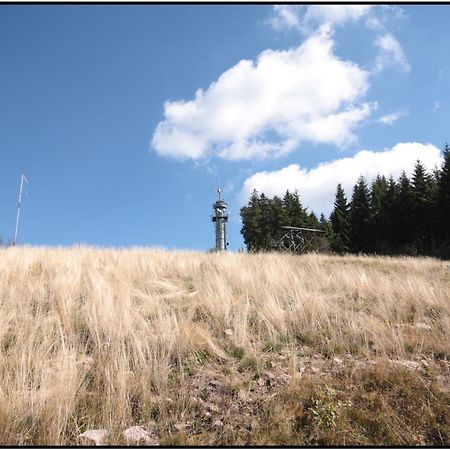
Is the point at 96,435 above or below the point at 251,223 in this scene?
below

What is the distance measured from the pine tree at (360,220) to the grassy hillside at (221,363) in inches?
1728

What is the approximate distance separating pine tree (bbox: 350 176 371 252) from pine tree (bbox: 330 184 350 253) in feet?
3.21

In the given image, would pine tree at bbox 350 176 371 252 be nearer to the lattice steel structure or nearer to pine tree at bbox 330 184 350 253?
pine tree at bbox 330 184 350 253

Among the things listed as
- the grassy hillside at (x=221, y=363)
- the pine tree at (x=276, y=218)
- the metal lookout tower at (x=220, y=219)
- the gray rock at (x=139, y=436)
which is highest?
the pine tree at (x=276, y=218)

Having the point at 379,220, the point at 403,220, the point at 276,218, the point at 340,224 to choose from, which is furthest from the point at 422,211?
the point at 276,218

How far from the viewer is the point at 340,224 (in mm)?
53688

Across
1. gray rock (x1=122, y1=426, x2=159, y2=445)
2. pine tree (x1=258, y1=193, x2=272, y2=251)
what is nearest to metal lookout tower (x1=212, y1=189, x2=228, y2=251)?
pine tree (x1=258, y1=193, x2=272, y2=251)

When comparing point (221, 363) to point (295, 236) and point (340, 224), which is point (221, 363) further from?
point (340, 224)

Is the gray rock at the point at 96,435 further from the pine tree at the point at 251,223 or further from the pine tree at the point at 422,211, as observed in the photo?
the pine tree at the point at 251,223

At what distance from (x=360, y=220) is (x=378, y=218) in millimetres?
2716

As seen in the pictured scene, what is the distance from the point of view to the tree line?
40.2 metres

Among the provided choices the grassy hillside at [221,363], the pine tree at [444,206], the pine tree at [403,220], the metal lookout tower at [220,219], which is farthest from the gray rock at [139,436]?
the pine tree at [403,220]

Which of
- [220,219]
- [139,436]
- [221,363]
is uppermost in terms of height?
[220,219]

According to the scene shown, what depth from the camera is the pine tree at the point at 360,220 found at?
48906mm
